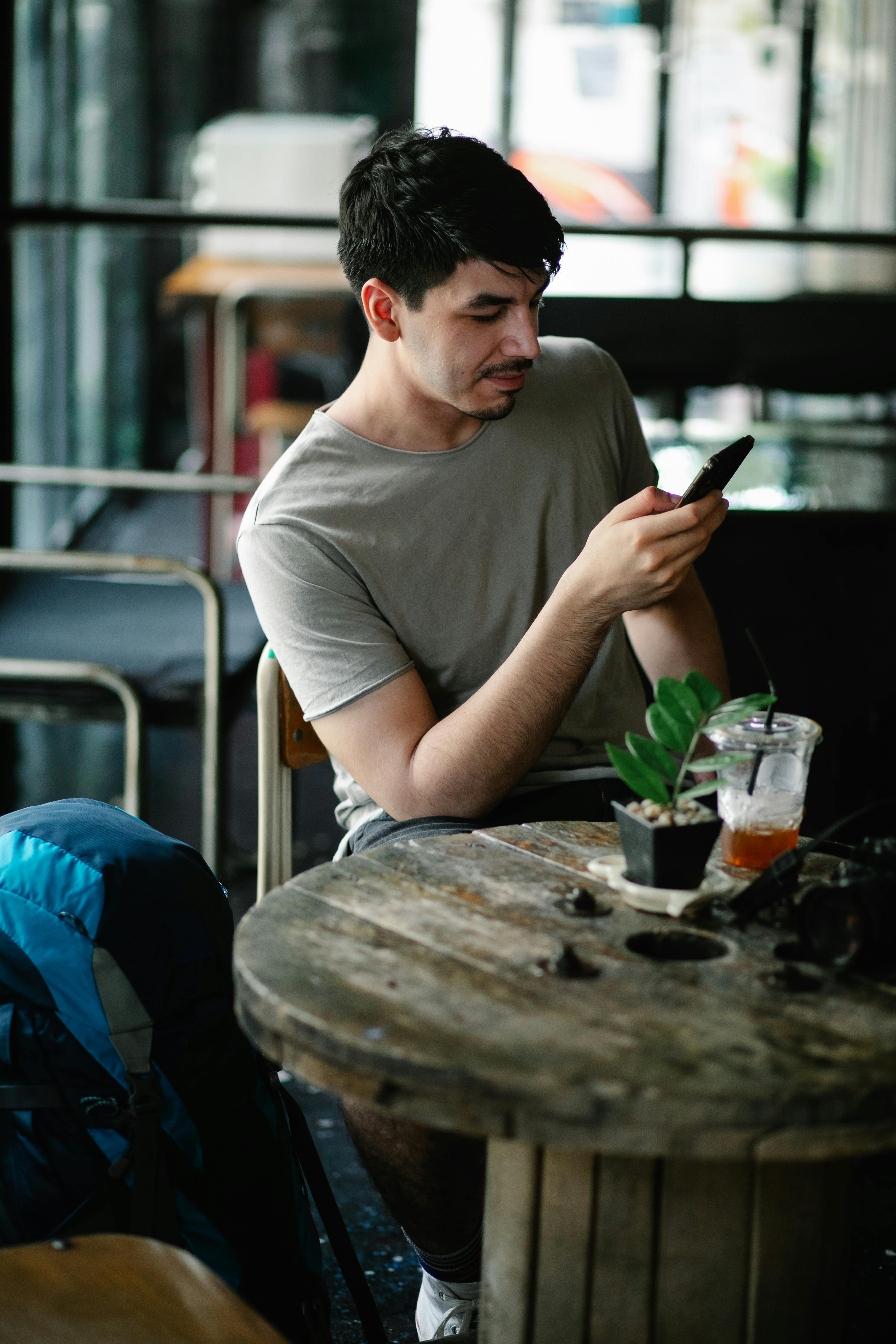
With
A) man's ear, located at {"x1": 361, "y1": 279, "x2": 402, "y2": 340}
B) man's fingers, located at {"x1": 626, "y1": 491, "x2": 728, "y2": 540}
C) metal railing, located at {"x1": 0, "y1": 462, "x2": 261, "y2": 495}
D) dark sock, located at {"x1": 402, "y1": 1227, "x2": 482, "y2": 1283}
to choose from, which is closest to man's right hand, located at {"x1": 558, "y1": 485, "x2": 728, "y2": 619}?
man's fingers, located at {"x1": 626, "y1": 491, "x2": 728, "y2": 540}

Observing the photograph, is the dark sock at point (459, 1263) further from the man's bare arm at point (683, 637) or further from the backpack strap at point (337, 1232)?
the man's bare arm at point (683, 637)

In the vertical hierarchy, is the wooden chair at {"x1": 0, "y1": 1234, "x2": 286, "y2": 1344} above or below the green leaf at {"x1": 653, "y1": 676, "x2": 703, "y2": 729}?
below

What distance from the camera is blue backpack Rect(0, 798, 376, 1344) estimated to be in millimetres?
1109

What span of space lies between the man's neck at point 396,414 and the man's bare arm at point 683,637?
0.29 meters

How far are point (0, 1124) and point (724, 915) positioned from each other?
1.98 ft

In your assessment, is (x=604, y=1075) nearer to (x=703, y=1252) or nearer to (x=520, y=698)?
(x=703, y=1252)

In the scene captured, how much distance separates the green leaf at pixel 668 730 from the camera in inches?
40.3

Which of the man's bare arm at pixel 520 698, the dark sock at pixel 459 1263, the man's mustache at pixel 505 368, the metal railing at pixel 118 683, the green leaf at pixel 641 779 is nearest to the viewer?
the green leaf at pixel 641 779

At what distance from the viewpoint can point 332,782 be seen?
3285mm

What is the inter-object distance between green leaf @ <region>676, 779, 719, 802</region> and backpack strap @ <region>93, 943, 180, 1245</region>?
1.56ft

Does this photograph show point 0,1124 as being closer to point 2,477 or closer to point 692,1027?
point 692,1027

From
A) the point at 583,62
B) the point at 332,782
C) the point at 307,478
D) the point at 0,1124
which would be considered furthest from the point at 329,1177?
the point at 583,62

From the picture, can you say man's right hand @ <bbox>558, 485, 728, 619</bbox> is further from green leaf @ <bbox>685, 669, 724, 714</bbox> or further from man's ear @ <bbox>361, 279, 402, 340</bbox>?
man's ear @ <bbox>361, 279, 402, 340</bbox>

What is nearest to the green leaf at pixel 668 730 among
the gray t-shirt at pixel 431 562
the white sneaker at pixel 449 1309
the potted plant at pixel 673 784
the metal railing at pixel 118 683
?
the potted plant at pixel 673 784
